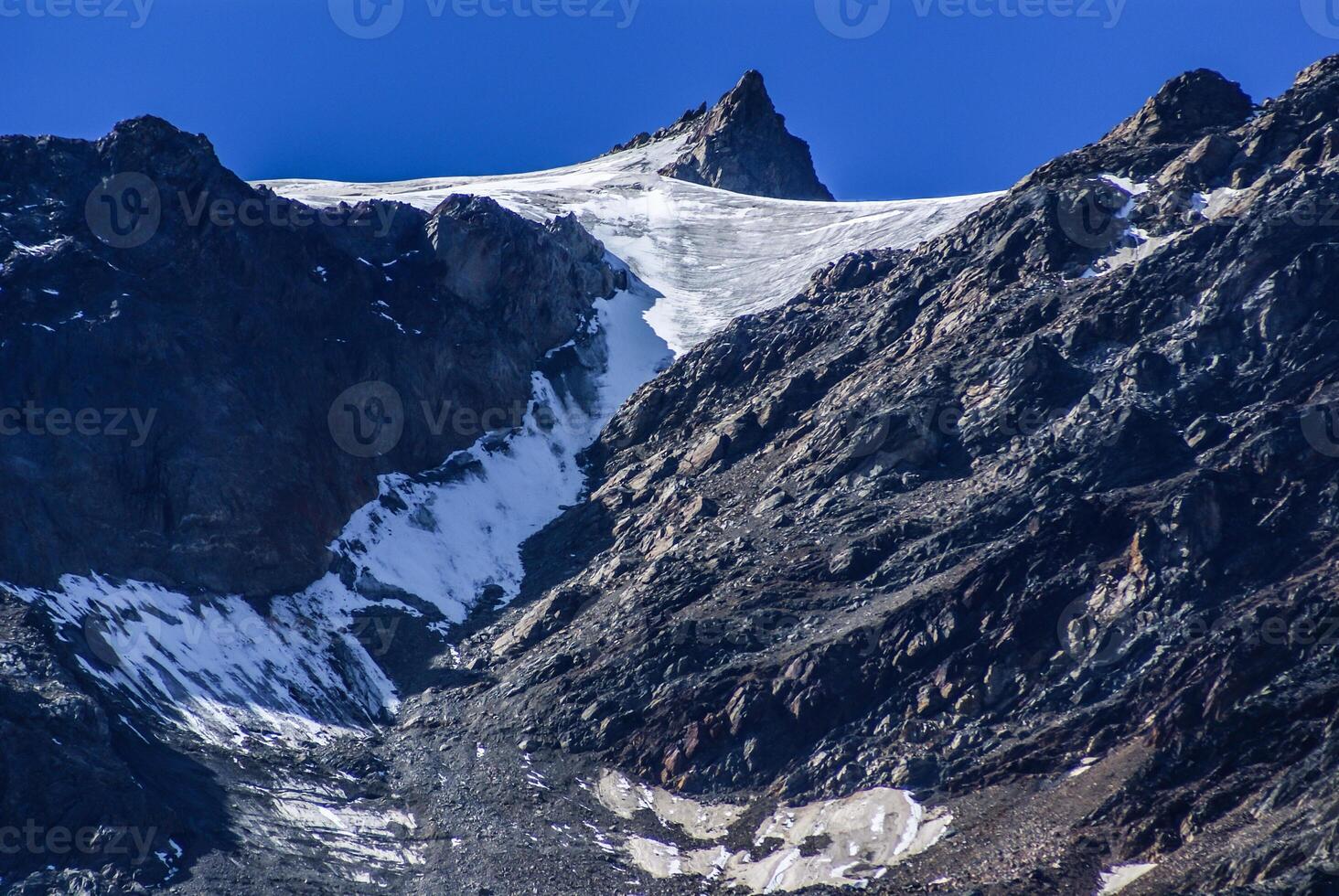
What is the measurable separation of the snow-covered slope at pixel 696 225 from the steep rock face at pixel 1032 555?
916 inches

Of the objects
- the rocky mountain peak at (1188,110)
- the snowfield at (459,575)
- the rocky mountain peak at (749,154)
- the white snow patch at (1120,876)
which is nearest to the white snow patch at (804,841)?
the snowfield at (459,575)

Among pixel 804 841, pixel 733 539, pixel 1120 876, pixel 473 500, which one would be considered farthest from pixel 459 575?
pixel 1120 876

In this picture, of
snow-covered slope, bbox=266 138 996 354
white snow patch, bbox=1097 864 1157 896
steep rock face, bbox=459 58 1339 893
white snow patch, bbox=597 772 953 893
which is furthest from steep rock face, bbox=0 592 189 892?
snow-covered slope, bbox=266 138 996 354

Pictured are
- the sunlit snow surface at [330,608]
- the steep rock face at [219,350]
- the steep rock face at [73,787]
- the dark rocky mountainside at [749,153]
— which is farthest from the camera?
the dark rocky mountainside at [749,153]

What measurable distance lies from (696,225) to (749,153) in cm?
3036

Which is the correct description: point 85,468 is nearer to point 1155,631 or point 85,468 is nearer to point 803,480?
point 803,480

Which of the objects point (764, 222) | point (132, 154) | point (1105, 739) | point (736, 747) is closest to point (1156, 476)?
point (1105, 739)

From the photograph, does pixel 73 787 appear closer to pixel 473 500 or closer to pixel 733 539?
pixel 733 539

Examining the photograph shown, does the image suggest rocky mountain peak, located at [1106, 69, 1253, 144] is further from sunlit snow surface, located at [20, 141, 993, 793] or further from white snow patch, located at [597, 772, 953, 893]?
white snow patch, located at [597, 772, 953, 893]

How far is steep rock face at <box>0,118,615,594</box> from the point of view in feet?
287

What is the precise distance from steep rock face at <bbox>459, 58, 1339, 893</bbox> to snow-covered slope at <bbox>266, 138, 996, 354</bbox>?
2326cm

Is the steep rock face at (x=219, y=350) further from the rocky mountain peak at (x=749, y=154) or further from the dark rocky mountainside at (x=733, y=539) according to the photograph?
the rocky mountain peak at (x=749, y=154)

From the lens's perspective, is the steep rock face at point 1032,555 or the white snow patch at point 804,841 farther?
the white snow patch at point 804,841

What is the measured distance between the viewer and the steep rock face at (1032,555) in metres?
62.0
